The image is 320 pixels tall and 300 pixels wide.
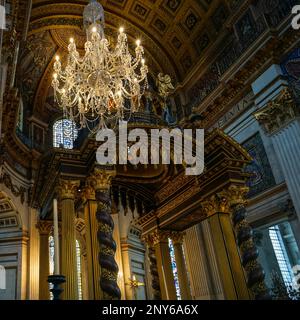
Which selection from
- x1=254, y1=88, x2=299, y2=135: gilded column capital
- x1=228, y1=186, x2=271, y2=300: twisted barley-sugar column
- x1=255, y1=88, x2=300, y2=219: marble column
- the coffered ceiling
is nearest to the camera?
x1=228, y1=186, x2=271, y2=300: twisted barley-sugar column

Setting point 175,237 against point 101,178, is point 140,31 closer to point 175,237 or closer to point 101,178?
point 175,237

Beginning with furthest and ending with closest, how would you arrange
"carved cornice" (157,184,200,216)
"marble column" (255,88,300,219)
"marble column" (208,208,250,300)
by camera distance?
"marble column" (255,88,300,219)
"carved cornice" (157,184,200,216)
"marble column" (208,208,250,300)

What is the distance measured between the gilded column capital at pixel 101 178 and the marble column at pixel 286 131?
4.74 m

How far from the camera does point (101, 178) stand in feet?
21.9

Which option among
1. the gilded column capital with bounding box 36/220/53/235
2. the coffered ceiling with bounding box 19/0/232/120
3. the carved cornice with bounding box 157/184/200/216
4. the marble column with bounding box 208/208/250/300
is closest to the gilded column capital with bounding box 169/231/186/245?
the carved cornice with bounding box 157/184/200/216

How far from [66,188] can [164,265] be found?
3353 millimetres

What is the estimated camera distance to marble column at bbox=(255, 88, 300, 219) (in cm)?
888

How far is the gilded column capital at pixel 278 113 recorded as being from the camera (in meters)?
9.43

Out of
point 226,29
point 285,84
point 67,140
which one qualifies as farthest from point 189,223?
point 67,140

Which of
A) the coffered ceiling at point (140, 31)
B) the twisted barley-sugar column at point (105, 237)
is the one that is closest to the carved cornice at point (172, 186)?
the twisted barley-sugar column at point (105, 237)

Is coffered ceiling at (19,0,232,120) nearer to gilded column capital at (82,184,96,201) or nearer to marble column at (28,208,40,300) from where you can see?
marble column at (28,208,40,300)

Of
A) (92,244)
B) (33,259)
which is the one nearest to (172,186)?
(92,244)

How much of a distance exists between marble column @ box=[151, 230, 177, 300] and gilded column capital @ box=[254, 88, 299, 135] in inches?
163

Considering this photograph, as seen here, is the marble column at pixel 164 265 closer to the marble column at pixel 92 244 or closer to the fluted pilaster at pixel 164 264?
the fluted pilaster at pixel 164 264
